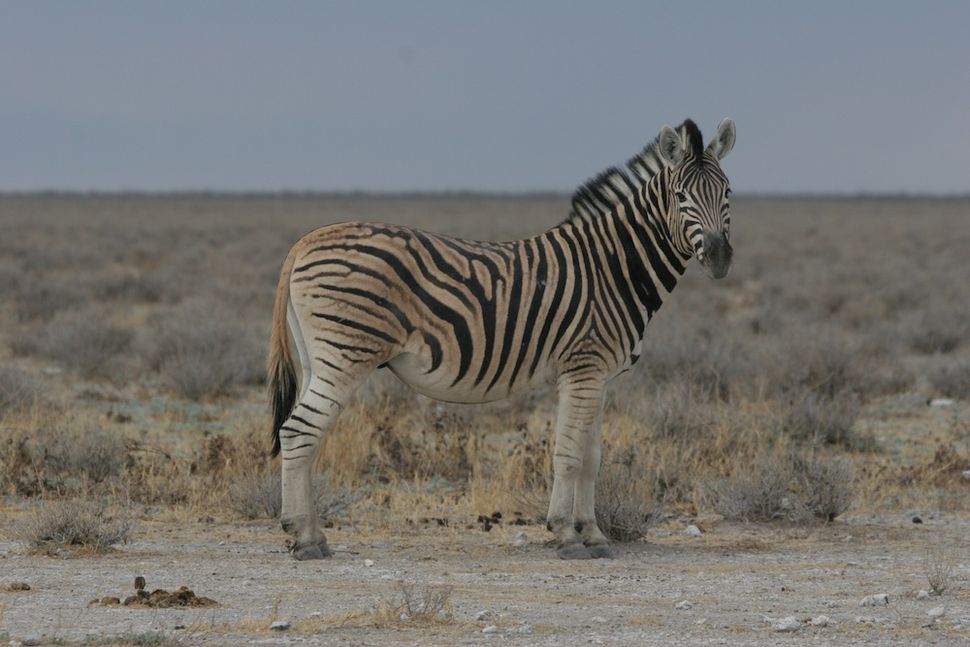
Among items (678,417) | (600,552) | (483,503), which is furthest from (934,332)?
(600,552)

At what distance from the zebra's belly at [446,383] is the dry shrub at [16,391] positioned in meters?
5.37

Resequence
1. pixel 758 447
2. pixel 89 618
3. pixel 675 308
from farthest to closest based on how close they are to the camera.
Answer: pixel 675 308 → pixel 758 447 → pixel 89 618

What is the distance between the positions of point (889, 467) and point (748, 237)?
44718 millimetres

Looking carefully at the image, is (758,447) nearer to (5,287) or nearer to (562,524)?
(562,524)

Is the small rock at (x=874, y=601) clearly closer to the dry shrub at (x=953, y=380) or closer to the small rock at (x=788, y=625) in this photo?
the small rock at (x=788, y=625)

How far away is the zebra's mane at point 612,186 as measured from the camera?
857cm

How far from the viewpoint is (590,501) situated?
845cm

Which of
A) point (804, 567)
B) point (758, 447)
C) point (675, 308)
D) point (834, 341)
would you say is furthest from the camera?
point (675, 308)

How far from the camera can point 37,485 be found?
9.84m

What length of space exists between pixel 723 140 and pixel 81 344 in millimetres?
10938

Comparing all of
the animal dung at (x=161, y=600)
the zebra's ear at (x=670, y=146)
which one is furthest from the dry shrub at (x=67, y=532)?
the zebra's ear at (x=670, y=146)

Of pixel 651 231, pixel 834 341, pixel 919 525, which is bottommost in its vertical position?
pixel 919 525

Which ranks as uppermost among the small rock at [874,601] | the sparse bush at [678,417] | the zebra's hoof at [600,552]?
the sparse bush at [678,417]

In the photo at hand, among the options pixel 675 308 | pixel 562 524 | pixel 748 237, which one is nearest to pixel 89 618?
pixel 562 524
